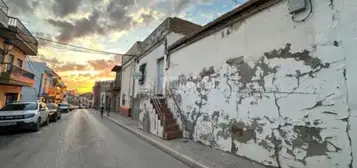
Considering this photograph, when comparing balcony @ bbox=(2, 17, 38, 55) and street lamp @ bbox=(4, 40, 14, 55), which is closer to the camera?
balcony @ bbox=(2, 17, 38, 55)

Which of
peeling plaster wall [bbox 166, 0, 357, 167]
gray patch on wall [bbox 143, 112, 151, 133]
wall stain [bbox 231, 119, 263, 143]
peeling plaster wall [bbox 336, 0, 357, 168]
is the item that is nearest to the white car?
gray patch on wall [bbox 143, 112, 151, 133]

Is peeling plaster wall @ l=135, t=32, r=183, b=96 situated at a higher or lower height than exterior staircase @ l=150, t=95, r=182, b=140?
higher

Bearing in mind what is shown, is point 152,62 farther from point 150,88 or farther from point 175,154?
point 175,154

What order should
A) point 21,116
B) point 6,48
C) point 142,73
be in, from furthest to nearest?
point 142,73 → point 6,48 → point 21,116

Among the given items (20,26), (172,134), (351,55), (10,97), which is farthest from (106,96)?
(351,55)

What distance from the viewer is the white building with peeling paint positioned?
409 cm

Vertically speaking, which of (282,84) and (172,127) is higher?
(282,84)

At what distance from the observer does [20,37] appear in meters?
15.5

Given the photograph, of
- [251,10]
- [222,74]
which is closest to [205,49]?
[222,74]

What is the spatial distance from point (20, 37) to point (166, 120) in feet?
43.1

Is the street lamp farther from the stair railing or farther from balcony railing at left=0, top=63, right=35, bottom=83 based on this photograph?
the stair railing

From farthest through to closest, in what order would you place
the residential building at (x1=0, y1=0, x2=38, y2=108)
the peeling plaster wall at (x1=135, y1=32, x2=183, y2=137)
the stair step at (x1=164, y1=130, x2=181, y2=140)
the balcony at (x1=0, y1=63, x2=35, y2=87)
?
the balcony at (x1=0, y1=63, x2=35, y2=87)
the residential building at (x1=0, y1=0, x2=38, y2=108)
the peeling plaster wall at (x1=135, y1=32, x2=183, y2=137)
the stair step at (x1=164, y1=130, x2=181, y2=140)

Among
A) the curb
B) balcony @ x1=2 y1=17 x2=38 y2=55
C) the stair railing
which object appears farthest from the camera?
balcony @ x1=2 y1=17 x2=38 y2=55

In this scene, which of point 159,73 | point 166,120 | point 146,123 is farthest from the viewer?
point 159,73
